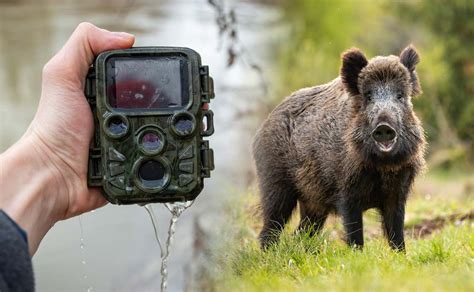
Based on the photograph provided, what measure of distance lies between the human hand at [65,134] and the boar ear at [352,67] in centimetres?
186

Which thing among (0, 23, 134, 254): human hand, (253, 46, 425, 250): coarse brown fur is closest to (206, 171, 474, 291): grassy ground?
(253, 46, 425, 250): coarse brown fur

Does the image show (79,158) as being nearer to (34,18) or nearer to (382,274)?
(382,274)

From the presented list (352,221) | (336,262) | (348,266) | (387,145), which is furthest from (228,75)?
(348,266)

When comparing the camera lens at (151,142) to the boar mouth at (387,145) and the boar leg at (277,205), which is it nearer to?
the boar mouth at (387,145)

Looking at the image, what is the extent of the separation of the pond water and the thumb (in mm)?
2033

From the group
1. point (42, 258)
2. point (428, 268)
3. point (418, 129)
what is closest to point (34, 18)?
point (42, 258)

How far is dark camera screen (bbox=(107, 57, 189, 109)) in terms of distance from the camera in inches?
146

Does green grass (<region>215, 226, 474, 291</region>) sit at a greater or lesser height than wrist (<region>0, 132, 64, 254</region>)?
lesser

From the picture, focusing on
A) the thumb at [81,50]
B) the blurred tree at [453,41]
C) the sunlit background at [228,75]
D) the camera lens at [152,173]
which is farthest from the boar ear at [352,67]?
the blurred tree at [453,41]

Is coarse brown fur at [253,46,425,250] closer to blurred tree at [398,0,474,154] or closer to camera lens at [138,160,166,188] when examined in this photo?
camera lens at [138,160,166,188]

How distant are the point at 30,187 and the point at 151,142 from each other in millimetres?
642

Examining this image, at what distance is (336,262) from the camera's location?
4.33m

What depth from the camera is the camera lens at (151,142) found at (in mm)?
3717

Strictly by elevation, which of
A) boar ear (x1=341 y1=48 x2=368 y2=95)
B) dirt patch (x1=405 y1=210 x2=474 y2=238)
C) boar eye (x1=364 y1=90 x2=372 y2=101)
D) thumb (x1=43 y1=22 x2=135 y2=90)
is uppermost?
thumb (x1=43 y1=22 x2=135 y2=90)
